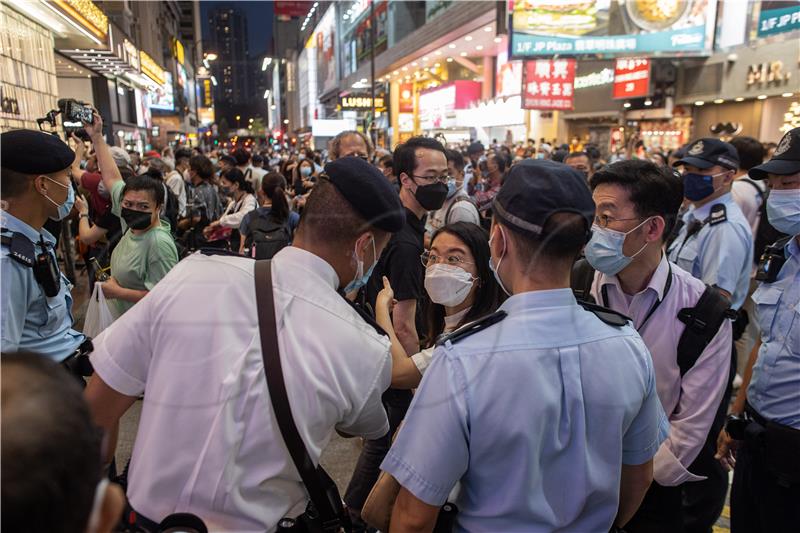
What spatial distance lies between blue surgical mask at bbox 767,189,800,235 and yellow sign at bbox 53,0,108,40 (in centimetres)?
785

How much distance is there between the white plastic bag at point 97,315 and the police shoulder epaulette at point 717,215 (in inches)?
133

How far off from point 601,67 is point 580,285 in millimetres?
17641

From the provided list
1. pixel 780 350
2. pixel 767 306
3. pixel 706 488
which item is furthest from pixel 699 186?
pixel 706 488

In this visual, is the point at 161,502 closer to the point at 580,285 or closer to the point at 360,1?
the point at 580,285

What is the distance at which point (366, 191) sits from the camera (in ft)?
4.59

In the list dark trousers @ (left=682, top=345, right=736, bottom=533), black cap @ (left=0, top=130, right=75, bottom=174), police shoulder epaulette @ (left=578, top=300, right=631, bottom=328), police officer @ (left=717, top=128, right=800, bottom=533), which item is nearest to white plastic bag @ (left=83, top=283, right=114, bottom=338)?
black cap @ (left=0, top=130, right=75, bottom=174)

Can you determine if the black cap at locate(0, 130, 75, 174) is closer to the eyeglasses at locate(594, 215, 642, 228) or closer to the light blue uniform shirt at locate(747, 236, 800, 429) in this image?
the eyeglasses at locate(594, 215, 642, 228)

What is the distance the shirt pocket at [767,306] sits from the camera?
Answer: 7.16 ft

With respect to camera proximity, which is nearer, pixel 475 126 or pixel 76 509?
pixel 76 509

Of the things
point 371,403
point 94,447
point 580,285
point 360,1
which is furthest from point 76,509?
point 360,1

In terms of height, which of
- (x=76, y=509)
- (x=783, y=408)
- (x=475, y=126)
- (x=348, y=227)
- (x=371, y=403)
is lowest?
(x=783, y=408)

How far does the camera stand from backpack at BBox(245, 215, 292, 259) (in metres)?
Answer: 4.19

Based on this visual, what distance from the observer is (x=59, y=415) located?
66 centimetres

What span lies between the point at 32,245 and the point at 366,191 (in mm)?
1386
